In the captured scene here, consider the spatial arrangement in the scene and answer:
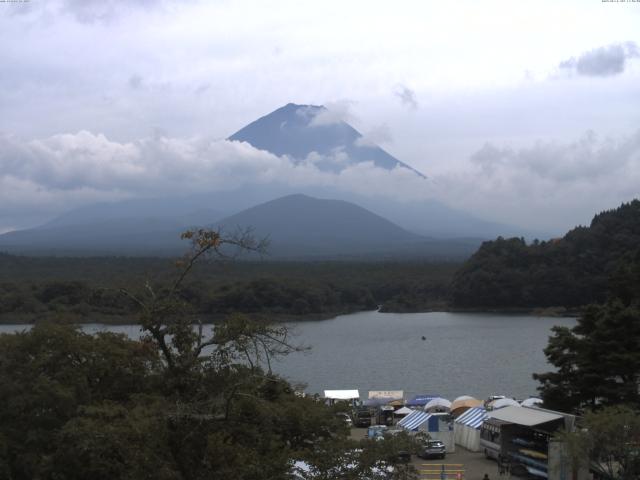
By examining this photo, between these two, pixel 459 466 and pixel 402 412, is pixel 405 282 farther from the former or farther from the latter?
pixel 459 466

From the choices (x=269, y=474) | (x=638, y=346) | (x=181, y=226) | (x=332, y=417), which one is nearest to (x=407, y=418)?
(x=638, y=346)

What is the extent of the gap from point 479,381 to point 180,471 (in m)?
17.5

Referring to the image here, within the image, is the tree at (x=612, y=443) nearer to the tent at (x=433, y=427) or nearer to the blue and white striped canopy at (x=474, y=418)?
the tent at (x=433, y=427)

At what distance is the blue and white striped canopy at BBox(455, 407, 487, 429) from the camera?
1236 centimetres

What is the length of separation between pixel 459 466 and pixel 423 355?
16147 millimetres

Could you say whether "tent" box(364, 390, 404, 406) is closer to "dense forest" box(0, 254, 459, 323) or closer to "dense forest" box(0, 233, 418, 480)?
"dense forest" box(0, 254, 459, 323)

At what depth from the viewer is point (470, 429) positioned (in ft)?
40.5

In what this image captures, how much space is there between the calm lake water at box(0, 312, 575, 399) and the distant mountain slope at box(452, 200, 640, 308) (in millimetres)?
3382

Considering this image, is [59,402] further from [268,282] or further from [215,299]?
[268,282]

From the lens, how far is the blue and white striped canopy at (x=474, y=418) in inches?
487

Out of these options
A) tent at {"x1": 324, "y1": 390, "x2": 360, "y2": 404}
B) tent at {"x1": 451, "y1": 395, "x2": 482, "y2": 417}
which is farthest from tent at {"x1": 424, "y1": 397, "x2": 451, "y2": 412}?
tent at {"x1": 324, "y1": 390, "x2": 360, "y2": 404}

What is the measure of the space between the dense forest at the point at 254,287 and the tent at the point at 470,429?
1216cm

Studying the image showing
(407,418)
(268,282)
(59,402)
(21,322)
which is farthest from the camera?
(268,282)

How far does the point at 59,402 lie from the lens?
6.69m
